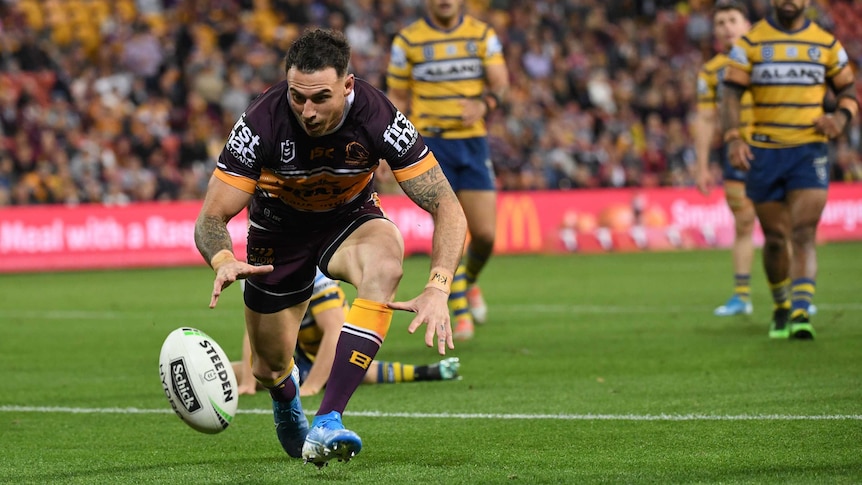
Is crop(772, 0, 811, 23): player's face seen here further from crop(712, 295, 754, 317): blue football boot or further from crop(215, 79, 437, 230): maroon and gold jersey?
crop(215, 79, 437, 230): maroon and gold jersey

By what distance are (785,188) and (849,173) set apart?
54.4ft

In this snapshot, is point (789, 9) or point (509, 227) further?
point (509, 227)

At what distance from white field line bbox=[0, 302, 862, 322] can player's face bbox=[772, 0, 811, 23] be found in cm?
364

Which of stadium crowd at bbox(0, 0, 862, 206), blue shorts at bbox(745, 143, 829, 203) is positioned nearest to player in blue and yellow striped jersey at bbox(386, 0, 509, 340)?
blue shorts at bbox(745, 143, 829, 203)

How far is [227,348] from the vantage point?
10.7m

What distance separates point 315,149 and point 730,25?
7.59m

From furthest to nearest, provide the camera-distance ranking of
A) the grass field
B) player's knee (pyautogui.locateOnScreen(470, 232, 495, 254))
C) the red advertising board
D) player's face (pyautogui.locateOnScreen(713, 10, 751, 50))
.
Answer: the red advertising board
player's face (pyautogui.locateOnScreen(713, 10, 751, 50))
player's knee (pyautogui.locateOnScreen(470, 232, 495, 254))
the grass field

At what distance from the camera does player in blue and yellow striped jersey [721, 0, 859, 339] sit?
10008 mm

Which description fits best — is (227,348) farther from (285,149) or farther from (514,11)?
(514,11)

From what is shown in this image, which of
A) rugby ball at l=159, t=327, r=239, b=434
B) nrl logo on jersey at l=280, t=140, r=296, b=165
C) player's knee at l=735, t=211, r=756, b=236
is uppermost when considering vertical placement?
nrl logo on jersey at l=280, t=140, r=296, b=165

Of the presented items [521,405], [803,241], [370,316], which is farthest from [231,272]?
[803,241]

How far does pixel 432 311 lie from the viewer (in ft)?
17.2

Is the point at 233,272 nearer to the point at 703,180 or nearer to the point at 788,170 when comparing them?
the point at 788,170

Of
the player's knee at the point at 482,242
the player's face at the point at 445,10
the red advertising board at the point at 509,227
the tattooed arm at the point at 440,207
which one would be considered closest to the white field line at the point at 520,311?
the player's knee at the point at 482,242
